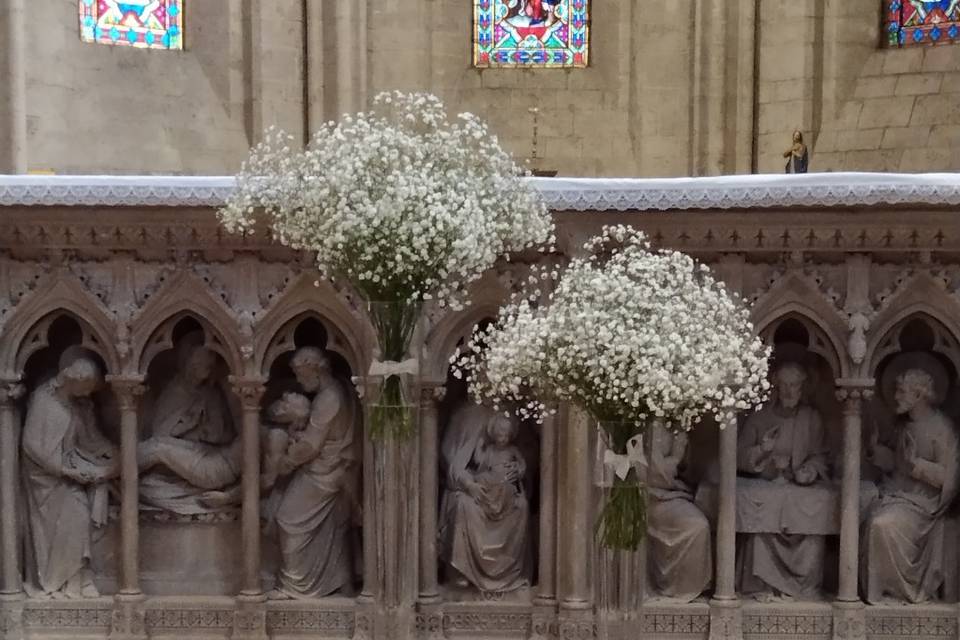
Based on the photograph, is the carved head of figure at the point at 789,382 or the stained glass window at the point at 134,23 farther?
the stained glass window at the point at 134,23

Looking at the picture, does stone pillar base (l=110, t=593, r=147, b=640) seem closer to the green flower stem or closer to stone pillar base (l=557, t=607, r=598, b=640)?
stone pillar base (l=557, t=607, r=598, b=640)

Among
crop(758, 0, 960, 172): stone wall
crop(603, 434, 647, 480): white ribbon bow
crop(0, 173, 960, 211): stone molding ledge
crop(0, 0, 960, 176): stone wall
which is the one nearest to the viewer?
crop(603, 434, 647, 480): white ribbon bow

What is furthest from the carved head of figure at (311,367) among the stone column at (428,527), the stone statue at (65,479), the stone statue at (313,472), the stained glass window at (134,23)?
the stained glass window at (134,23)

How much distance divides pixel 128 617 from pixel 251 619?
49cm

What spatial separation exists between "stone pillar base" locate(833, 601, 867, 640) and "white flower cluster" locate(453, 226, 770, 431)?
145 centimetres

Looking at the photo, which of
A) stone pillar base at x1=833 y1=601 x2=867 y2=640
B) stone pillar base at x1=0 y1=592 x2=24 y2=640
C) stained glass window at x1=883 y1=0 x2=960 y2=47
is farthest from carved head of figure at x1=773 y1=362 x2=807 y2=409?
stained glass window at x1=883 y1=0 x2=960 y2=47

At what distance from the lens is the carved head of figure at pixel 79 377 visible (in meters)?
5.50

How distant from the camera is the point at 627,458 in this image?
14.6ft

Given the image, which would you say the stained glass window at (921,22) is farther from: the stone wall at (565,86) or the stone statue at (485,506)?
the stone statue at (485,506)

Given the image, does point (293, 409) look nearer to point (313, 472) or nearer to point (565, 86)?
point (313, 472)

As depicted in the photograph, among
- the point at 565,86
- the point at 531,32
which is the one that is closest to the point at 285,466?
the point at 565,86

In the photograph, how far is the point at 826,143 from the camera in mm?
9125

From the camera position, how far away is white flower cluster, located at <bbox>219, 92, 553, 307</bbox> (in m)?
4.49

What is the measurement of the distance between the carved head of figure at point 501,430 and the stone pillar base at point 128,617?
1.54m
